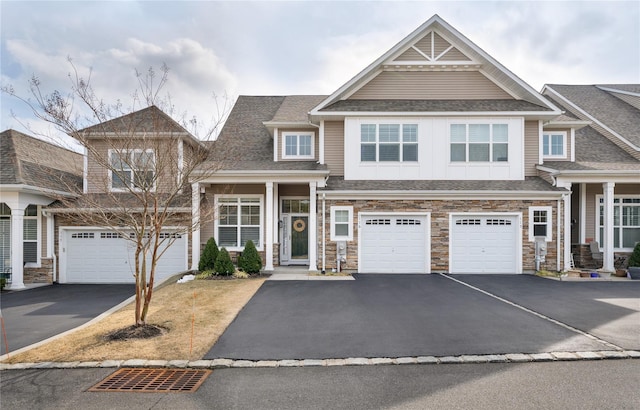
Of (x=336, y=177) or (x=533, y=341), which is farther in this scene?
(x=336, y=177)

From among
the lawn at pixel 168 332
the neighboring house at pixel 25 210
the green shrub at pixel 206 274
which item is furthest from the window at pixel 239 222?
the neighboring house at pixel 25 210

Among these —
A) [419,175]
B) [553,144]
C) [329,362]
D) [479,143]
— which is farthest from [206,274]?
[553,144]

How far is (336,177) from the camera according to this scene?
15.0 meters

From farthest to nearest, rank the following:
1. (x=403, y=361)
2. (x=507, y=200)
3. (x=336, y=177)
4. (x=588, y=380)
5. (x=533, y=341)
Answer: (x=336, y=177) → (x=507, y=200) → (x=533, y=341) → (x=403, y=361) → (x=588, y=380)

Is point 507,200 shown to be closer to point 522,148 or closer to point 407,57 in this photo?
point 522,148

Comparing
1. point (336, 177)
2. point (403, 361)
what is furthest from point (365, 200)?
point (403, 361)

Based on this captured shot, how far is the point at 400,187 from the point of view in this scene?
14.0m

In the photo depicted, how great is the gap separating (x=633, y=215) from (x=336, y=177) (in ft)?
40.5

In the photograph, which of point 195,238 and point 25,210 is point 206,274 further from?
point 25,210

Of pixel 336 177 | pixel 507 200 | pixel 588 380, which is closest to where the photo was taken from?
pixel 588 380

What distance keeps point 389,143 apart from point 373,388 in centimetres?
1111

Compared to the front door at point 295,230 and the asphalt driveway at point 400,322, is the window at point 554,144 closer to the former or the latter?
the asphalt driveway at point 400,322

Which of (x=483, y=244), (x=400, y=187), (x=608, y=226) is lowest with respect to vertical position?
(x=483, y=244)

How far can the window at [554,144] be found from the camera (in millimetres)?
16078
